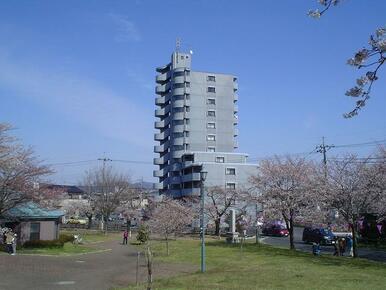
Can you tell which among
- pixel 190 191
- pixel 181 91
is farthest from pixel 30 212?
pixel 181 91

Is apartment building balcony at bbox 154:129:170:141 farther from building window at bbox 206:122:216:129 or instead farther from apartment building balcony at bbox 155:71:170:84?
apartment building balcony at bbox 155:71:170:84

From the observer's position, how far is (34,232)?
39.0 m

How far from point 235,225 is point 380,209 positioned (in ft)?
66.7

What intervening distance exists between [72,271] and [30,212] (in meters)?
14.0

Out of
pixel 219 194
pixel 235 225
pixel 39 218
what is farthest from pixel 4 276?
pixel 219 194

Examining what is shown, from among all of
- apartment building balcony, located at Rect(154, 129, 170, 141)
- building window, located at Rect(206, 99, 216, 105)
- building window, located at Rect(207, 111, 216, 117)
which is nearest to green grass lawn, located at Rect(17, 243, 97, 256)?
building window, located at Rect(207, 111, 216, 117)

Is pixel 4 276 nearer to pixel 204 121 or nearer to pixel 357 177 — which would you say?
pixel 357 177

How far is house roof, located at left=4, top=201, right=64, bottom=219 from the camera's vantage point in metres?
36.3

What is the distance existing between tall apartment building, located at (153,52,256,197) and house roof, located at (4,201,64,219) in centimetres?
5806

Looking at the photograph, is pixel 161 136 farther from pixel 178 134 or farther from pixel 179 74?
pixel 179 74

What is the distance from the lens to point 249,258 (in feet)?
97.6

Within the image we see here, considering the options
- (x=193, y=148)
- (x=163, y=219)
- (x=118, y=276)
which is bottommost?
(x=118, y=276)

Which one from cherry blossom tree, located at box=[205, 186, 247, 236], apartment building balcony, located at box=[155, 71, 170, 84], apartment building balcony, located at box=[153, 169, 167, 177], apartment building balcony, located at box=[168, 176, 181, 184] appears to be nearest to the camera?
cherry blossom tree, located at box=[205, 186, 247, 236]

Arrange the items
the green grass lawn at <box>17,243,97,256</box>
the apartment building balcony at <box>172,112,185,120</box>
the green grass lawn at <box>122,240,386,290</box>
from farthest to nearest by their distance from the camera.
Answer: the apartment building balcony at <box>172,112,185,120</box>
the green grass lawn at <box>17,243,97,256</box>
the green grass lawn at <box>122,240,386,290</box>
